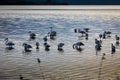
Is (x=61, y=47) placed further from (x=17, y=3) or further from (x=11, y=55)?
(x=17, y=3)

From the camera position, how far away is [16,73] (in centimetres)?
1850

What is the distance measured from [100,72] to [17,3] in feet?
486

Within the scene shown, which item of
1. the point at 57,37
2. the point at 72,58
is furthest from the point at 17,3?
the point at 72,58

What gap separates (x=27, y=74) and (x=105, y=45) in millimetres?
11426

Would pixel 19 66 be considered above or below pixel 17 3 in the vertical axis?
above

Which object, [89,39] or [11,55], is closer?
[11,55]

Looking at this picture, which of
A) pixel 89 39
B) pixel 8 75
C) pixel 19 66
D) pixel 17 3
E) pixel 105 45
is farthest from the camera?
pixel 17 3

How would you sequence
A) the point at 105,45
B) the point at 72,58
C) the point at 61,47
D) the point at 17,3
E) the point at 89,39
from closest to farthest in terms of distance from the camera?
the point at 72,58
the point at 61,47
the point at 105,45
the point at 89,39
the point at 17,3

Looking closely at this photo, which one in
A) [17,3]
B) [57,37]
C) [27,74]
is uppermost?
[27,74]

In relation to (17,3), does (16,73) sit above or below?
above

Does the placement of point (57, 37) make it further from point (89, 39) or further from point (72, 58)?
point (72, 58)

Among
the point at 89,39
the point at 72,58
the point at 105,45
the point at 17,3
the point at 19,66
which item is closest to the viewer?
the point at 19,66

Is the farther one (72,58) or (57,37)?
(57,37)

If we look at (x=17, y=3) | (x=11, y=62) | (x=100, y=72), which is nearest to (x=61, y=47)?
(x=11, y=62)
